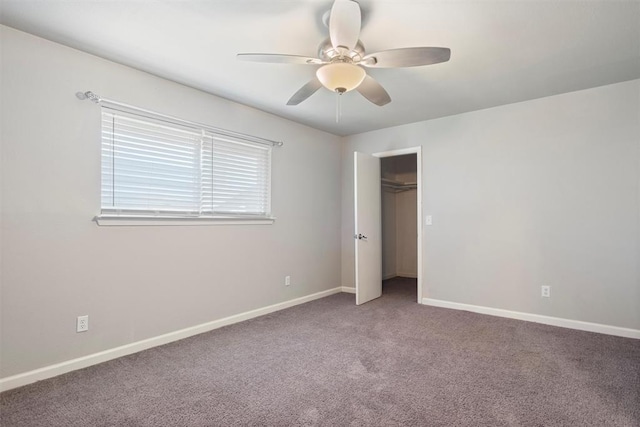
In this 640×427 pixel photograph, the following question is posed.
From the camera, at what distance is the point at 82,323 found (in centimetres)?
252

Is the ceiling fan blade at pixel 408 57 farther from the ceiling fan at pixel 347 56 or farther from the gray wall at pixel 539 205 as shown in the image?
the gray wall at pixel 539 205

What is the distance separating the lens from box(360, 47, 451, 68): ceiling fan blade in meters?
1.89

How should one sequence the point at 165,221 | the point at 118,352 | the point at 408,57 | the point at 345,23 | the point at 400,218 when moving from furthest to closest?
the point at 400,218 < the point at 165,221 < the point at 118,352 < the point at 408,57 < the point at 345,23

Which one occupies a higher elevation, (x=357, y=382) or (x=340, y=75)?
(x=340, y=75)

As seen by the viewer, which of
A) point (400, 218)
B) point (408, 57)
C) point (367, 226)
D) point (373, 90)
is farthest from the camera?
point (400, 218)

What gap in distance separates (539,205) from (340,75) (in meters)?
2.71

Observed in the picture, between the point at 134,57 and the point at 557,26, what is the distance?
9.84 feet

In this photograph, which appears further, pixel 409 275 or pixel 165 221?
pixel 409 275

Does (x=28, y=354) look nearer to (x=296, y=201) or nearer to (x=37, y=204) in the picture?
(x=37, y=204)

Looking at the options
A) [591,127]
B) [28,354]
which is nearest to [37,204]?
[28,354]

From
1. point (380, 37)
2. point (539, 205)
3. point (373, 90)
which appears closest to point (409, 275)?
point (539, 205)

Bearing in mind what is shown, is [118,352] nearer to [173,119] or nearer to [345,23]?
[173,119]

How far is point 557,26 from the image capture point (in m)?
2.19

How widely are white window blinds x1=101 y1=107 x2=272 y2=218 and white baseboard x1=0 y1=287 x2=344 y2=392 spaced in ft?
3.51
